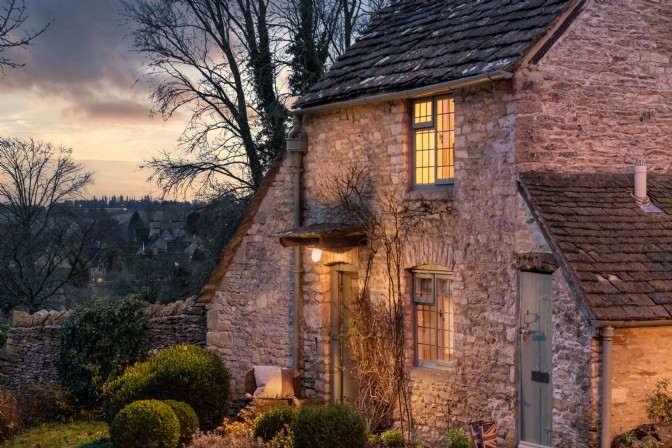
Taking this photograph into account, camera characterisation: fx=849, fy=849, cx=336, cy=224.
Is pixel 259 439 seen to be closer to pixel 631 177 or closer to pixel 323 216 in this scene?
pixel 323 216

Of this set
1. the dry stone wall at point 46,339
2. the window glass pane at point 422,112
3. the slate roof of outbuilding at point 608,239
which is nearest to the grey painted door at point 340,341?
the window glass pane at point 422,112

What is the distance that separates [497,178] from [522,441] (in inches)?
135

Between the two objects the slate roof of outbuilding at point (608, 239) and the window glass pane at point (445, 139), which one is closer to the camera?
the slate roof of outbuilding at point (608, 239)

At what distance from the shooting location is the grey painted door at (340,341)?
14.1 metres

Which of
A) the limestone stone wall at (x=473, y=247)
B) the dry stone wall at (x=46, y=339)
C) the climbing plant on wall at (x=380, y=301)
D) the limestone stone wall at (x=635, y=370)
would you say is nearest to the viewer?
the limestone stone wall at (x=635, y=370)

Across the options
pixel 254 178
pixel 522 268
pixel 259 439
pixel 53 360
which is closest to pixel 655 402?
pixel 522 268

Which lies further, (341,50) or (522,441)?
(341,50)

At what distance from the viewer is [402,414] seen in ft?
41.6

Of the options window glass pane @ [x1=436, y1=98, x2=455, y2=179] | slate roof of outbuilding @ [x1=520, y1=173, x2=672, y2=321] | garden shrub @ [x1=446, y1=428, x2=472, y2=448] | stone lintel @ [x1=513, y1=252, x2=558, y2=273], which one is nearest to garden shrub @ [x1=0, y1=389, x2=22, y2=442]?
garden shrub @ [x1=446, y1=428, x2=472, y2=448]

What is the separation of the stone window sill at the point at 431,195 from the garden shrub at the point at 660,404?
3.69m

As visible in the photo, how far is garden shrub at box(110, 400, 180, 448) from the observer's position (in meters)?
12.0

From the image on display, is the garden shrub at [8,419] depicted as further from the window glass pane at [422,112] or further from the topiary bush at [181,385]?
the window glass pane at [422,112]

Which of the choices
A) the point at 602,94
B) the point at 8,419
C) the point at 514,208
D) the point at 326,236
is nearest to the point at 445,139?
the point at 514,208

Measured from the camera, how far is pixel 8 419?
49.8 ft
